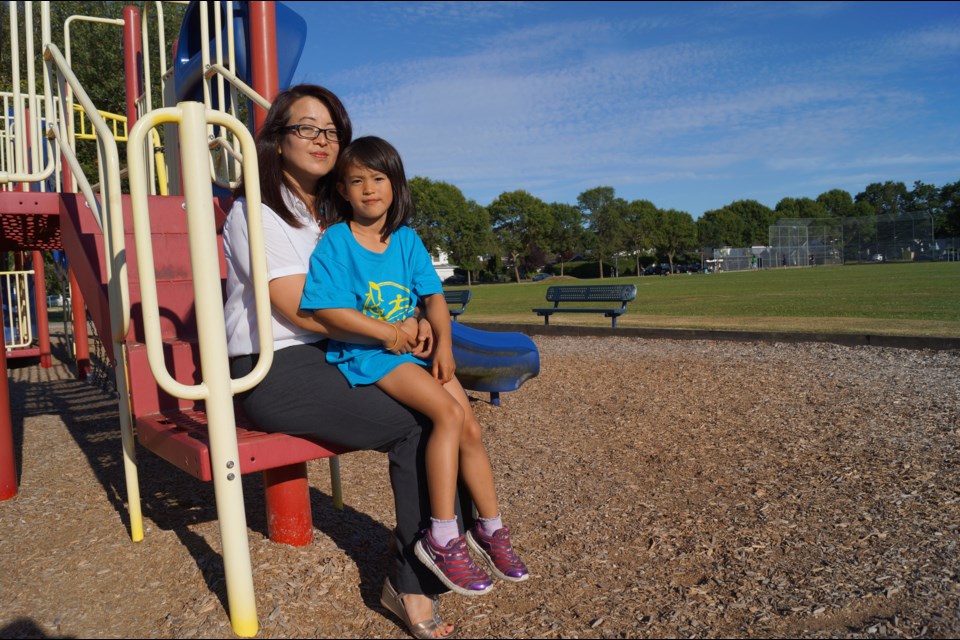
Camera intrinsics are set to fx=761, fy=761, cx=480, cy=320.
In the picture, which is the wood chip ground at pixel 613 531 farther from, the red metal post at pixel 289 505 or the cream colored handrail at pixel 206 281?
the cream colored handrail at pixel 206 281

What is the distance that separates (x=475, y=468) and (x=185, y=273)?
2002mm

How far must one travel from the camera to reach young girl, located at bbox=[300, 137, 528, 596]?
2471 mm

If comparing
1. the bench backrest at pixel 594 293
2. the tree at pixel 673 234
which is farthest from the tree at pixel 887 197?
the bench backrest at pixel 594 293

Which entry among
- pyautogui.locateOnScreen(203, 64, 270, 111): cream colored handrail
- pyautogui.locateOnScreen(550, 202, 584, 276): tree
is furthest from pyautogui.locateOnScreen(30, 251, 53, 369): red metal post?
pyautogui.locateOnScreen(550, 202, 584, 276): tree

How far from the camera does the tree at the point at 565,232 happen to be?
8156cm

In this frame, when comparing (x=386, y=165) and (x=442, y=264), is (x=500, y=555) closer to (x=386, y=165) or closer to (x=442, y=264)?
(x=386, y=165)

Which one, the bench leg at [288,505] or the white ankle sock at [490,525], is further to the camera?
the bench leg at [288,505]

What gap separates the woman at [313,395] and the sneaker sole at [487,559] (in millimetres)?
85

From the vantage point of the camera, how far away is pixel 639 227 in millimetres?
82812

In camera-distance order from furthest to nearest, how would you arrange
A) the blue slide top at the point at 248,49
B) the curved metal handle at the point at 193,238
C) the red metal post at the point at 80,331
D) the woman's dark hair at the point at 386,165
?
the red metal post at the point at 80,331, the blue slide top at the point at 248,49, the woman's dark hair at the point at 386,165, the curved metal handle at the point at 193,238

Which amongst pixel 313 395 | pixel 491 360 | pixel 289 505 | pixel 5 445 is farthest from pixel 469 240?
pixel 313 395

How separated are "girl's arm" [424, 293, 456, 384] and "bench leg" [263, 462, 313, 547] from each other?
91cm

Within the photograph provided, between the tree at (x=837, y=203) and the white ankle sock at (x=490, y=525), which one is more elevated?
the tree at (x=837, y=203)

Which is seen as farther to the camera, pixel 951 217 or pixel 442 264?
pixel 951 217
